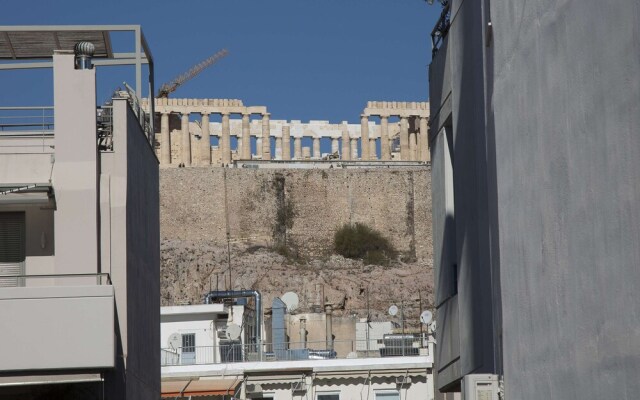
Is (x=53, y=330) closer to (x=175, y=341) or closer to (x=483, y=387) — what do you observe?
(x=483, y=387)

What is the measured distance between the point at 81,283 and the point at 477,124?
5.71m

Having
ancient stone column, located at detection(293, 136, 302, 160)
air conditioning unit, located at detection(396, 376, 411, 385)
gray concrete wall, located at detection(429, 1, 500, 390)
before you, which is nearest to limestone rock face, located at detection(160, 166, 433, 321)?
ancient stone column, located at detection(293, 136, 302, 160)

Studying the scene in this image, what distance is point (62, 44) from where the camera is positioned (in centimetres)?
1923

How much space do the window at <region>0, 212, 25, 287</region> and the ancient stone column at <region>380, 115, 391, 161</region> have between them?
7237 centimetres

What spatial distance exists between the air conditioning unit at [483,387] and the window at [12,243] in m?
7.56

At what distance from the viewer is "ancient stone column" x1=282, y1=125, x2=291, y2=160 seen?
297 feet

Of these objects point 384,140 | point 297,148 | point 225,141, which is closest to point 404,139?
point 384,140

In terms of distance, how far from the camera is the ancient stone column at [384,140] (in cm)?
8988

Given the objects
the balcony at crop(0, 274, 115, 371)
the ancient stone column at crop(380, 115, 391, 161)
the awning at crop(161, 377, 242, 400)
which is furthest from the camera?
the ancient stone column at crop(380, 115, 391, 161)

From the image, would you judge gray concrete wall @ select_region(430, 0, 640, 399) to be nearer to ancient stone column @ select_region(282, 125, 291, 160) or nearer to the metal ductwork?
the metal ductwork

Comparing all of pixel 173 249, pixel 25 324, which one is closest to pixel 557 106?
pixel 25 324

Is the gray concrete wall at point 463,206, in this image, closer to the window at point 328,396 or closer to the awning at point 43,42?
the awning at point 43,42

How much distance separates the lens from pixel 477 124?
12.1 meters

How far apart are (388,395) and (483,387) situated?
22.5 meters
